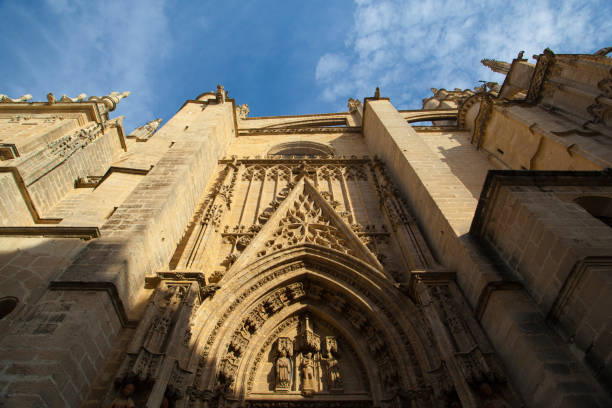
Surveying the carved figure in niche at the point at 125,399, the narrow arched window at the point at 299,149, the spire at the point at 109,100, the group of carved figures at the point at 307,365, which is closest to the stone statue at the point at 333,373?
the group of carved figures at the point at 307,365

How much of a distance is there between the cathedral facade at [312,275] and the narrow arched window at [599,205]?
3cm

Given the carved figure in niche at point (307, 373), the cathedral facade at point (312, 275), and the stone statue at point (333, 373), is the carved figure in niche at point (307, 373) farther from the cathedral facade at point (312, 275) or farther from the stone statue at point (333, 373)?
the stone statue at point (333, 373)

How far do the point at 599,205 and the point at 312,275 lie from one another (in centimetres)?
446

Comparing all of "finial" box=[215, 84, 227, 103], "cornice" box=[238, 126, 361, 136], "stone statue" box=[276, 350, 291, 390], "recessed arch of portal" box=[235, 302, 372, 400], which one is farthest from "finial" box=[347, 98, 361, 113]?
"stone statue" box=[276, 350, 291, 390]

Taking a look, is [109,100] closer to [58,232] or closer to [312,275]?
[58,232]

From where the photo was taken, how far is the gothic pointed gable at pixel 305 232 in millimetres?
6555

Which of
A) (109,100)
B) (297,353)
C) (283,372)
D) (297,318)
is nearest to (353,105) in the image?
(109,100)

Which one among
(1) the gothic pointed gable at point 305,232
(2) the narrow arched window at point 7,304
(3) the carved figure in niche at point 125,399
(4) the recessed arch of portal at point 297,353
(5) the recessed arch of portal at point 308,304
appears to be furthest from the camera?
(1) the gothic pointed gable at point 305,232

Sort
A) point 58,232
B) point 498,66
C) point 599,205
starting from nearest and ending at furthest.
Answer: point 599,205 < point 58,232 < point 498,66

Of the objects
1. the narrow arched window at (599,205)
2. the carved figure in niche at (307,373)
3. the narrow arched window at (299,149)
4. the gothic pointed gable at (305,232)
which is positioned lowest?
the carved figure in niche at (307,373)

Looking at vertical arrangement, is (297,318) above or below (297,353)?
above

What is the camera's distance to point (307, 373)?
207 inches

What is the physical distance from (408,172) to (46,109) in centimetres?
1113

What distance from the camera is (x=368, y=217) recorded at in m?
7.96
